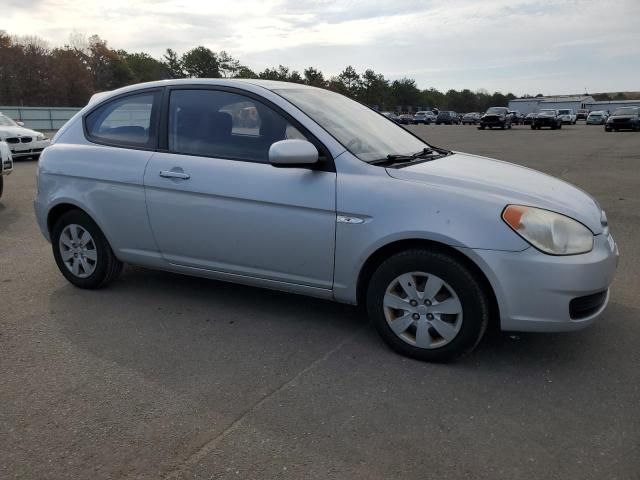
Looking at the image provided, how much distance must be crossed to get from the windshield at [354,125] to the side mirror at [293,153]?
0.30m

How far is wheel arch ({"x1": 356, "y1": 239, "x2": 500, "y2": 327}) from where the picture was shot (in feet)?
10.5

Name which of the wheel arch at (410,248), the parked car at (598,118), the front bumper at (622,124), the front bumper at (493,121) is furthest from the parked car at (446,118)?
the wheel arch at (410,248)

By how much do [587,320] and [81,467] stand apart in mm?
2716

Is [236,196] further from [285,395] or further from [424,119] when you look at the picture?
[424,119]

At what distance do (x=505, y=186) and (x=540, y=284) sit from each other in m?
0.67

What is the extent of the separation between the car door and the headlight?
1.07 m

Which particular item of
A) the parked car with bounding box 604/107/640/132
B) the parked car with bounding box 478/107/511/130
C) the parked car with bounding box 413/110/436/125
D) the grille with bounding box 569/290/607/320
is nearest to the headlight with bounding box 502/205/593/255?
the grille with bounding box 569/290/607/320

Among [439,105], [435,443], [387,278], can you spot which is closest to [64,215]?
[387,278]

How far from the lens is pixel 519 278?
10.1 ft

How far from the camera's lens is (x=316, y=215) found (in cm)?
353

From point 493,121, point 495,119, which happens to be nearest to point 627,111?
point 495,119

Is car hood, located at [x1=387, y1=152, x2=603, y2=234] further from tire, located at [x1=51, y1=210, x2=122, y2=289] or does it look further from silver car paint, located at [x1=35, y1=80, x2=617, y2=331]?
tire, located at [x1=51, y1=210, x2=122, y2=289]

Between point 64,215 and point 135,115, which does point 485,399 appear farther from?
point 64,215

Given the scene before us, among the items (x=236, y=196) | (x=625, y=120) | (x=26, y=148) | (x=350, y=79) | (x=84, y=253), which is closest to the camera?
(x=236, y=196)
